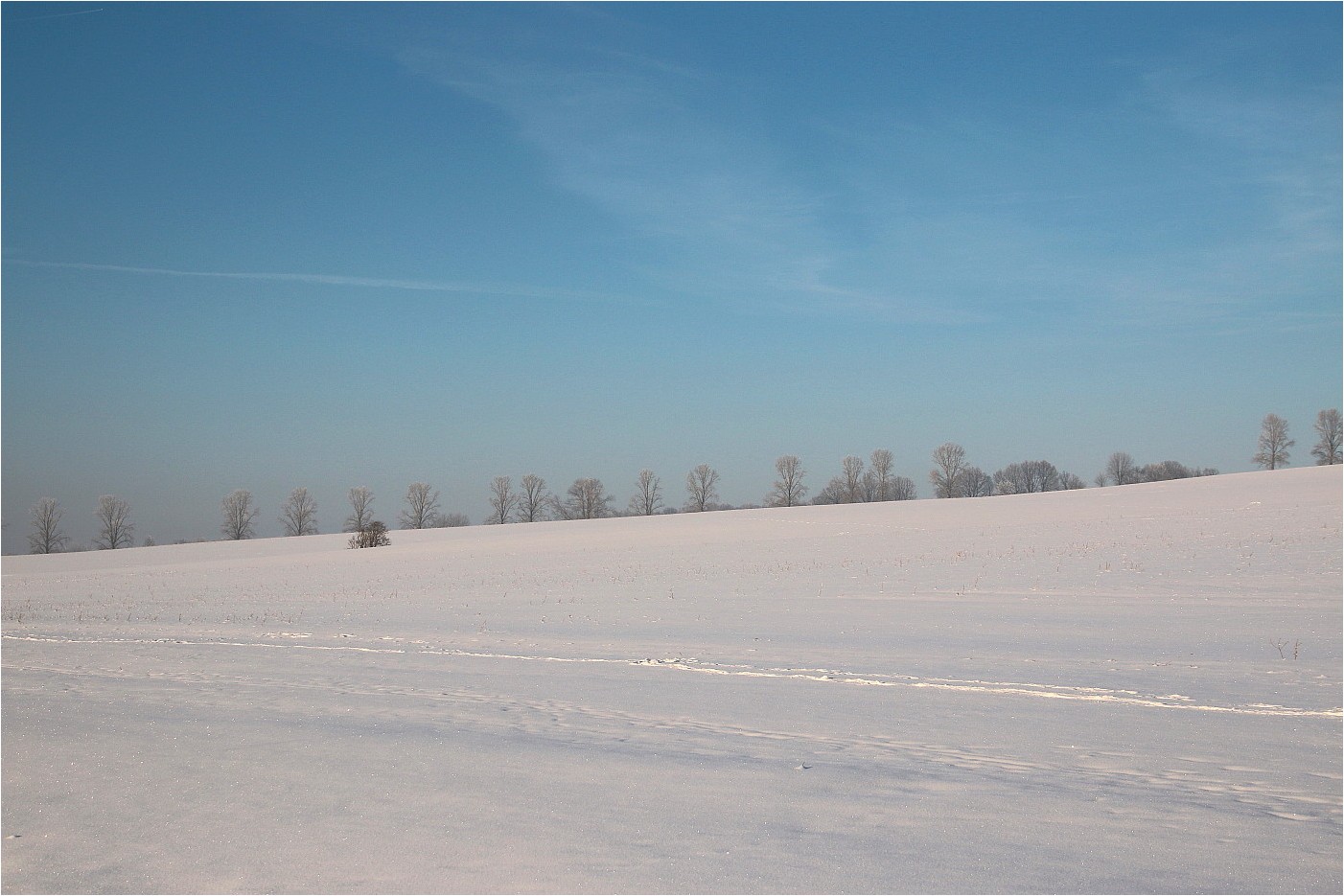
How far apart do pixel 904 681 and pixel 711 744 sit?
4.15 meters

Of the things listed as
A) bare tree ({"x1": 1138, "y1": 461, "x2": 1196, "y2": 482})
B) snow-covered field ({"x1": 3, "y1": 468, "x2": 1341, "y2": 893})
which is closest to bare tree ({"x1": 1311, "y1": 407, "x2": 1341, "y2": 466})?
bare tree ({"x1": 1138, "y1": 461, "x2": 1196, "y2": 482})

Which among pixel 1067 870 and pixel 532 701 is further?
pixel 532 701

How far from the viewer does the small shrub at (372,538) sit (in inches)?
2466

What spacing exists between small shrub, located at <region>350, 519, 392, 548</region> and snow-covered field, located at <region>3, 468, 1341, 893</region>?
3999cm

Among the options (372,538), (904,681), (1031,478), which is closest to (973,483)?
(1031,478)

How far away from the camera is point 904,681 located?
1173 cm

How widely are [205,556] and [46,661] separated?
52.1 metres

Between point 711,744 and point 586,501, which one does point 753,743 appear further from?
point 586,501

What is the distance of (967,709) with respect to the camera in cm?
996

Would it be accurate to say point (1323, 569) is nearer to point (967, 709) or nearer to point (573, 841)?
point (967, 709)

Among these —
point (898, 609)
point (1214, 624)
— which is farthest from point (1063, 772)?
point (898, 609)

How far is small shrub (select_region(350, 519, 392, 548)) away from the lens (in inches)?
2466

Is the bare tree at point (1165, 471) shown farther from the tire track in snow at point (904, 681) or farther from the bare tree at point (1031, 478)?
the tire track in snow at point (904, 681)

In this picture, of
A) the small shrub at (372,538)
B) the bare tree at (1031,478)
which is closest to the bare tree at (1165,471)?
the bare tree at (1031,478)
